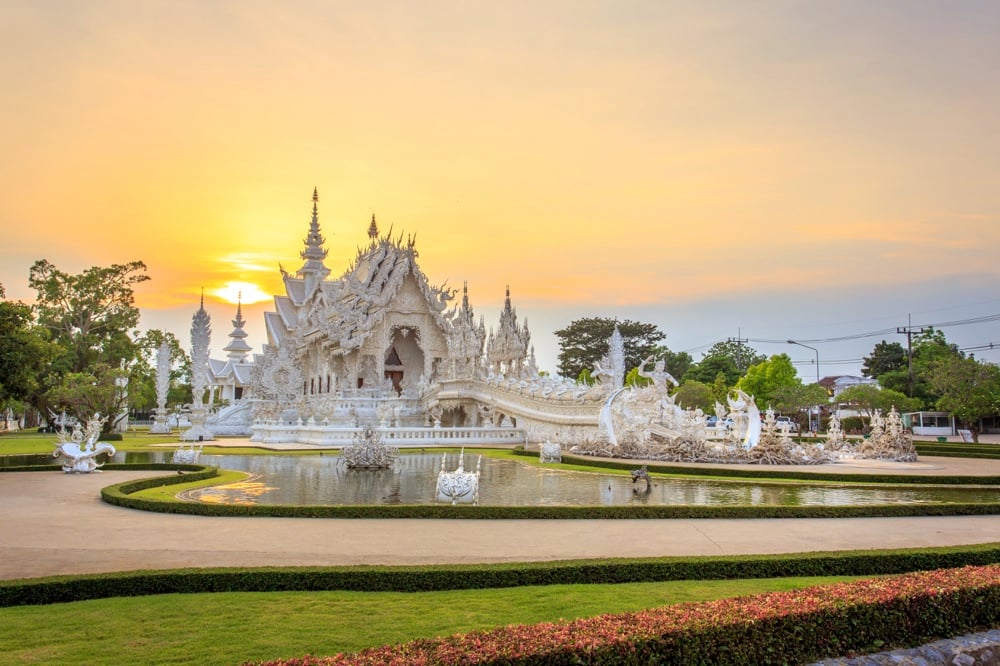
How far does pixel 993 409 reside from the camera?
3869 cm

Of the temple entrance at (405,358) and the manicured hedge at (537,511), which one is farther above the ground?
the temple entrance at (405,358)

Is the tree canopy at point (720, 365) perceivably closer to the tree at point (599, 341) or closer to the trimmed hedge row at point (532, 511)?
the tree at point (599, 341)

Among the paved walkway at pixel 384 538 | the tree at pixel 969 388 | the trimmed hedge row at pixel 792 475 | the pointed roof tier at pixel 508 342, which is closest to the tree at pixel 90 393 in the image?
the pointed roof tier at pixel 508 342

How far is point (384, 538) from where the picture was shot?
9.39 m

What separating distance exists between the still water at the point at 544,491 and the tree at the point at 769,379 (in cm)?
3964

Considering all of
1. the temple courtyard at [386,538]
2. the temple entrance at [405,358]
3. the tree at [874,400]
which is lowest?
the temple courtyard at [386,538]

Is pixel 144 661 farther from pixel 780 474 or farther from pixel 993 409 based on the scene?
pixel 993 409

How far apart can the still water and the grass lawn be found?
5156 millimetres

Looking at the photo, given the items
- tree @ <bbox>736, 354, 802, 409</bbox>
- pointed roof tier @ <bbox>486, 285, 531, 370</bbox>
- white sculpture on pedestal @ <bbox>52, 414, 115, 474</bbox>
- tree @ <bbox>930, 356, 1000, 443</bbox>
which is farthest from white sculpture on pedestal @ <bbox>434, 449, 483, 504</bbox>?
tree @ <bbox>736, 354, 802, 409</bbox>

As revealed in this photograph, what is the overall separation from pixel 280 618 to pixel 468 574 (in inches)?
72.5

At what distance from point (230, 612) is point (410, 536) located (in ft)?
11.2

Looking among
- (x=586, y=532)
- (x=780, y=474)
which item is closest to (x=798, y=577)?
(x=586, y=532)

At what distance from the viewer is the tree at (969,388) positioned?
37438 mm

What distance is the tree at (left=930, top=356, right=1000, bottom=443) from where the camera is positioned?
37.4 m
